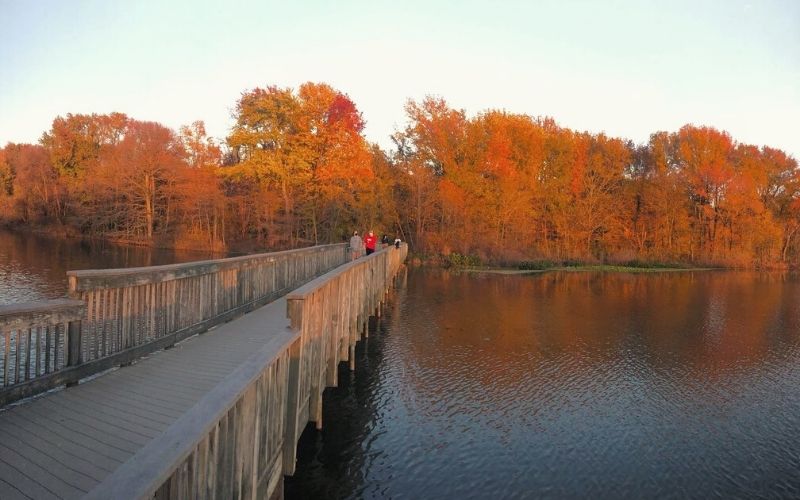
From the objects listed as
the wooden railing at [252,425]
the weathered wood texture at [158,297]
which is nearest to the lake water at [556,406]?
the wooden railing at [252,425]

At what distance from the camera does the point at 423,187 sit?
47.5 metres

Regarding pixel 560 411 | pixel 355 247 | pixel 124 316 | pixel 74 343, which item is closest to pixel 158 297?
pixel 124 316

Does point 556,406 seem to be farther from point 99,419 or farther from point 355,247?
point 355,247

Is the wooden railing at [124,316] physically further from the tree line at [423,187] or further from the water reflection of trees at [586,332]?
the tree line at [423,187]

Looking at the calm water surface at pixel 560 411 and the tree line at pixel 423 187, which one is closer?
the calm water surface at pixel 560 411

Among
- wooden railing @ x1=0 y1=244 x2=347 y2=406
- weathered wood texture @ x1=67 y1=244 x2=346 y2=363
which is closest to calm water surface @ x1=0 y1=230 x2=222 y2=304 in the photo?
weathered wood texture @ x1=67 y1=244 x2=346 y2=363

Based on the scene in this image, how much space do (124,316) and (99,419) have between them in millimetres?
2491

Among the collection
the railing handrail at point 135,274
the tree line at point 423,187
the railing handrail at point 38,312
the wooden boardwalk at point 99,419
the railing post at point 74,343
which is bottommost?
the wooden boardwalk at point 99,419

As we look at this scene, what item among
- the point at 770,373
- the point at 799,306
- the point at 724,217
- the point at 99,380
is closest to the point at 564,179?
the point at 724,217

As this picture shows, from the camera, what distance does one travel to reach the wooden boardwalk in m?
4.02

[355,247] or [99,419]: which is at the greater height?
[355,247]

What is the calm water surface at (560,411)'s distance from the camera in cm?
851

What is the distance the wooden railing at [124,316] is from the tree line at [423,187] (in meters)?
34.7

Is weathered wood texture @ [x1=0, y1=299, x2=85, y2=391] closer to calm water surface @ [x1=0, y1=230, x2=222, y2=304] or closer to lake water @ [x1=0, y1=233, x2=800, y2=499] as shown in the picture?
lake water @ [x1=0, y1=233, x2=800, y2=499]
